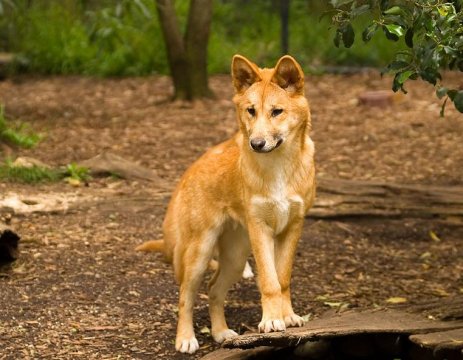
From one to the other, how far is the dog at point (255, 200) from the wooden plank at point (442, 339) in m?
0.59

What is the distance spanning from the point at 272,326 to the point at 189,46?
671 cm

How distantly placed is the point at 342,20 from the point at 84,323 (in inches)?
89.3

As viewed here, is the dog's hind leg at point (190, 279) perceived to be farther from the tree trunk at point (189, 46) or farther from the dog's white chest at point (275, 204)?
the tree trunk at point (189, 46)

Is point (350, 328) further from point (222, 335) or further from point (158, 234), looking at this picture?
point (158, 234)

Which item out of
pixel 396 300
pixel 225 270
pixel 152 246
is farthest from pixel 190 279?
pixel 396 300

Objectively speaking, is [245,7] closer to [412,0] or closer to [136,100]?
[136,100]

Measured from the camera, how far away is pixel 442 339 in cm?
448

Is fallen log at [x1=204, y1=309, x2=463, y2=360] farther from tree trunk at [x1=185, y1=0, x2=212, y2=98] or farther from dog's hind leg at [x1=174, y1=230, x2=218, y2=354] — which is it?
tree trunk at [x1=185, y1=0, x2=212, y2=98]

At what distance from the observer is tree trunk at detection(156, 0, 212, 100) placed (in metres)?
10.7

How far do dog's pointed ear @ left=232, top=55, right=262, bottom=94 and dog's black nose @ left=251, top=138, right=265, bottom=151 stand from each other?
0.41 metres

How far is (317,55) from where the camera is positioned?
13.7m

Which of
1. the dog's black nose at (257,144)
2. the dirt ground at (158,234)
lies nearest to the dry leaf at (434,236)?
the dirt ground at (158,234)

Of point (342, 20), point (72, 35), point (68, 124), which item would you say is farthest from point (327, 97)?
point (342, 20)

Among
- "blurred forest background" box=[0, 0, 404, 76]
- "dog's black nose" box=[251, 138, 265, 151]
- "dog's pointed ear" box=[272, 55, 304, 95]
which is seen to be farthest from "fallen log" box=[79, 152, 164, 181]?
"blurred forest background" box=[0, 0, 404, 76]
